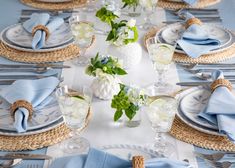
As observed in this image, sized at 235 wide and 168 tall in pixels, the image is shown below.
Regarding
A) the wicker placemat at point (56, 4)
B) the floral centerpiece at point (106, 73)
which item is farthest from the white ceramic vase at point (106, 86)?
the wicker placemat at point (56, 4)

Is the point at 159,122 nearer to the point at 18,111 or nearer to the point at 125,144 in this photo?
the point at 125,144

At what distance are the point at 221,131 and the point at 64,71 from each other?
56 cm

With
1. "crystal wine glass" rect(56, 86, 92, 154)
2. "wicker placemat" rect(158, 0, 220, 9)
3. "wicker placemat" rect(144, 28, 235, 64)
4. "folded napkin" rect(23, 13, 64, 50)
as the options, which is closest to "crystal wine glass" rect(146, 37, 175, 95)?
"wicker placemat" rect(144, 28, 235, 64)

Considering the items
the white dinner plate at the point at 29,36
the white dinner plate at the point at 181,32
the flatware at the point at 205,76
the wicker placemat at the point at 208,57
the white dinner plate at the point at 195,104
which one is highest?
the white dinner plate at the point at 181,32

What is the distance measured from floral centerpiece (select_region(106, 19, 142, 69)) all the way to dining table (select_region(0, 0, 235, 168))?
2 cm

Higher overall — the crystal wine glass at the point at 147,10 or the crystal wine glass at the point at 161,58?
the crystal wine glass at the point at 147,10

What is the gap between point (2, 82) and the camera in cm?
153

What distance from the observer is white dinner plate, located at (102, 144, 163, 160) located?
1188mm

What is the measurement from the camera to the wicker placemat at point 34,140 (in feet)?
4.07

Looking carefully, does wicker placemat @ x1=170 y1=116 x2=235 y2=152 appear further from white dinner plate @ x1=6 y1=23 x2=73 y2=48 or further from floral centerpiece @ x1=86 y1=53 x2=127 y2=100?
white dinner plate @ x1=6 y1=23 x2=73 y2=48

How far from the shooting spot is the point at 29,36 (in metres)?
1.76

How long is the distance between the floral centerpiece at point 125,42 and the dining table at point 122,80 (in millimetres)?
22

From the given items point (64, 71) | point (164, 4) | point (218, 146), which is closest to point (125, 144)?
point (218, 146)

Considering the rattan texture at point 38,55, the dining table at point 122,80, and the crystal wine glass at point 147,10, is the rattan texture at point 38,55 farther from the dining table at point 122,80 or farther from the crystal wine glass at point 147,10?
the crystal wine glass at point 147,10
